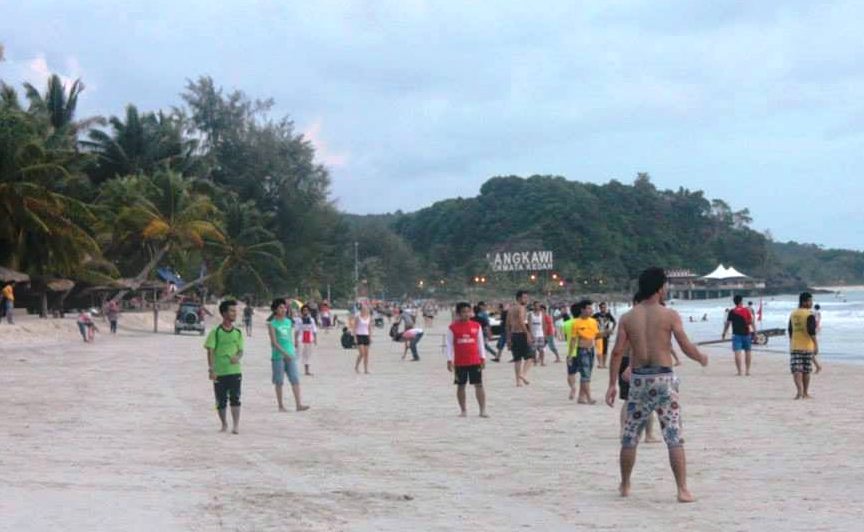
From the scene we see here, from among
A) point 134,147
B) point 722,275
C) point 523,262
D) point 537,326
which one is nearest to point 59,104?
point 134,147

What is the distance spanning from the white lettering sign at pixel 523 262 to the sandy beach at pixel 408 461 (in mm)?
112239

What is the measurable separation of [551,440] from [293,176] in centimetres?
6294

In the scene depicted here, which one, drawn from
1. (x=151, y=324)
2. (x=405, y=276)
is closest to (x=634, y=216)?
(x=405, y=276)

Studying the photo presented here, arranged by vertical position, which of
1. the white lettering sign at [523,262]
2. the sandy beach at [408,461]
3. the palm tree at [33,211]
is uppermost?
the white lettering sign at [523,262]

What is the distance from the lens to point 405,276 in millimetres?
135000

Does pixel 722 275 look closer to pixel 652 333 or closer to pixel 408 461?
pixel 408 461

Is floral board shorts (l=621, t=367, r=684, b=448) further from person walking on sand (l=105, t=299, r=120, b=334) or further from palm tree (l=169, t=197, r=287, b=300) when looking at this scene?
palm tree (l=169, t=197, r=287, b=300)

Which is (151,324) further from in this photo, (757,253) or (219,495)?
(757,253)

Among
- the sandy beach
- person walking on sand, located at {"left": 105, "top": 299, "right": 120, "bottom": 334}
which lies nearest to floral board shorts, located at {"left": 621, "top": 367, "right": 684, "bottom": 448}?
the sandy beach

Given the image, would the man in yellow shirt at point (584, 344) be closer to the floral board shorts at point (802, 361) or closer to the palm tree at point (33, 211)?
the floral board shorts at point (802, 361)

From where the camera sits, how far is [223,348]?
12.4m

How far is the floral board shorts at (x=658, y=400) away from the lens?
7754 millimetres

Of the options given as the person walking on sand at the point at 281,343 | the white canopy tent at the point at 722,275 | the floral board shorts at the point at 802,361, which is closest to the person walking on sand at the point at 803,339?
the floral board shorts at the point at 802,361

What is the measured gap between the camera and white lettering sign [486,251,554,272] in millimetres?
131875
